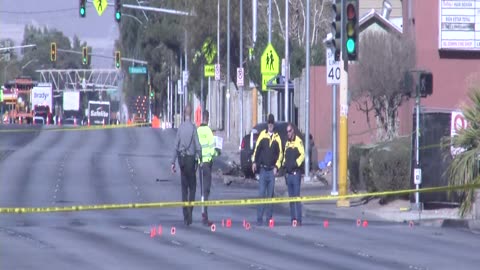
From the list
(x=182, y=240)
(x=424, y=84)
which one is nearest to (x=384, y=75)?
(x=424, y=84)

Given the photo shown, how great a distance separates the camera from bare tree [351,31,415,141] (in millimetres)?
36312

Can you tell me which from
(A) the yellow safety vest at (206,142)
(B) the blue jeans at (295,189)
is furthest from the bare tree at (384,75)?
(A) the yellow safety vest at (206,142)

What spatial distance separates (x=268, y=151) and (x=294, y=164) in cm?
53

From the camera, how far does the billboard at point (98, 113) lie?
4082 inches

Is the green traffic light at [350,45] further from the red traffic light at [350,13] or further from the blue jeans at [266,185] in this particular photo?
the blue jeans at [266,185]

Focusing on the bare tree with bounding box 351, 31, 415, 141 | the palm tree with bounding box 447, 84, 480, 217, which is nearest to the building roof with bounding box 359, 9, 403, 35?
the bare tree with bounding box 351, 31, 415, 141

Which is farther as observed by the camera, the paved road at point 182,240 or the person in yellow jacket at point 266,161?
the person in yellow jacket at point 266,161

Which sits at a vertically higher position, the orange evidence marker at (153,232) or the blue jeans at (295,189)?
the blue jeans at (295,189)

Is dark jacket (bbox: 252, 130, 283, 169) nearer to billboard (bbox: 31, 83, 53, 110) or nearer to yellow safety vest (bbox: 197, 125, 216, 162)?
yellow safety vest (bbox: 197, 125, 216, 162)

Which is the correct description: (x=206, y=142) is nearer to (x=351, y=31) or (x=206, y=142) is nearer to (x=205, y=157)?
(x=205, y=157)

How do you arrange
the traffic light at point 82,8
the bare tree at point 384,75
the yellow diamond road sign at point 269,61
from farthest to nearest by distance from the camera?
the traffic light at point 82,8 < the bare tree at point 384,75 < the yellow diamond road sign at point 269,61

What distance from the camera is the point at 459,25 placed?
3403 centimetres

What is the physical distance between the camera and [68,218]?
23.5m

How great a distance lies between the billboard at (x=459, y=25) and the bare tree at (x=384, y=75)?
2.08 meters
